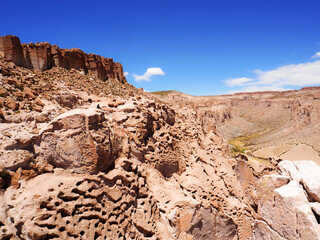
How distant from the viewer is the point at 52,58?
103 ft

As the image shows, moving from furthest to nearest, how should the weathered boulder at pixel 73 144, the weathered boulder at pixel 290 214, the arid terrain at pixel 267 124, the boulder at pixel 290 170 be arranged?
the arid terrain at pixel 267 124 < the boulder at pixel 290 170 < the weathered boulder at pixel 290 214 < the weathered boulder at pixel 73 144

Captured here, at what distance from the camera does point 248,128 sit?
414ft

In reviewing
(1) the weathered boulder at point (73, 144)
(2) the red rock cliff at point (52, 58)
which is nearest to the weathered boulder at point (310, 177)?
(1) the weathered boulder at point (73, 144)

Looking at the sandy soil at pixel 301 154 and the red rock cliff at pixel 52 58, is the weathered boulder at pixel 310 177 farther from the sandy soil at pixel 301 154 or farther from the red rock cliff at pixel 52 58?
the sandy soil at pixel 301 154

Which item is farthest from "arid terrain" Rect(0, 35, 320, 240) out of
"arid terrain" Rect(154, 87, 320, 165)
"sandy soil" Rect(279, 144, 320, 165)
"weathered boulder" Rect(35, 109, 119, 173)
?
"sandy soil" Rect(279, 144, 320, 165)

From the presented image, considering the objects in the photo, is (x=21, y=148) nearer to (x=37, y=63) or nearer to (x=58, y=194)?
(x=58, y=194)

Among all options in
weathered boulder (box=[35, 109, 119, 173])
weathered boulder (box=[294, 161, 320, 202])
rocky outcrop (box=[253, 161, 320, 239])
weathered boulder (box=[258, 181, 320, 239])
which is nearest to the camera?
weathered boulder (box=[35, 109, 119, 173])

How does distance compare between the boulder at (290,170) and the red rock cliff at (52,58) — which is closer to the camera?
the boulder at (290,170)

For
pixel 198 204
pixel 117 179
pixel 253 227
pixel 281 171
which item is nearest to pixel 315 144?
pixel 281 171

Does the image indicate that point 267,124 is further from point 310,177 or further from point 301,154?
point 310,177

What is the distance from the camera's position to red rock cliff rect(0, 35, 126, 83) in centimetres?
2331

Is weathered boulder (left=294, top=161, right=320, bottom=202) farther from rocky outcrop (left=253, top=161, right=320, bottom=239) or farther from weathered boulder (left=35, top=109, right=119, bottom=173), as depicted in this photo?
weathered boulder (left=35, top=109, right=119, bottom=173)

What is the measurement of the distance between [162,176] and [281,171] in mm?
9400

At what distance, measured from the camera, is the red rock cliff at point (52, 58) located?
23312mm
